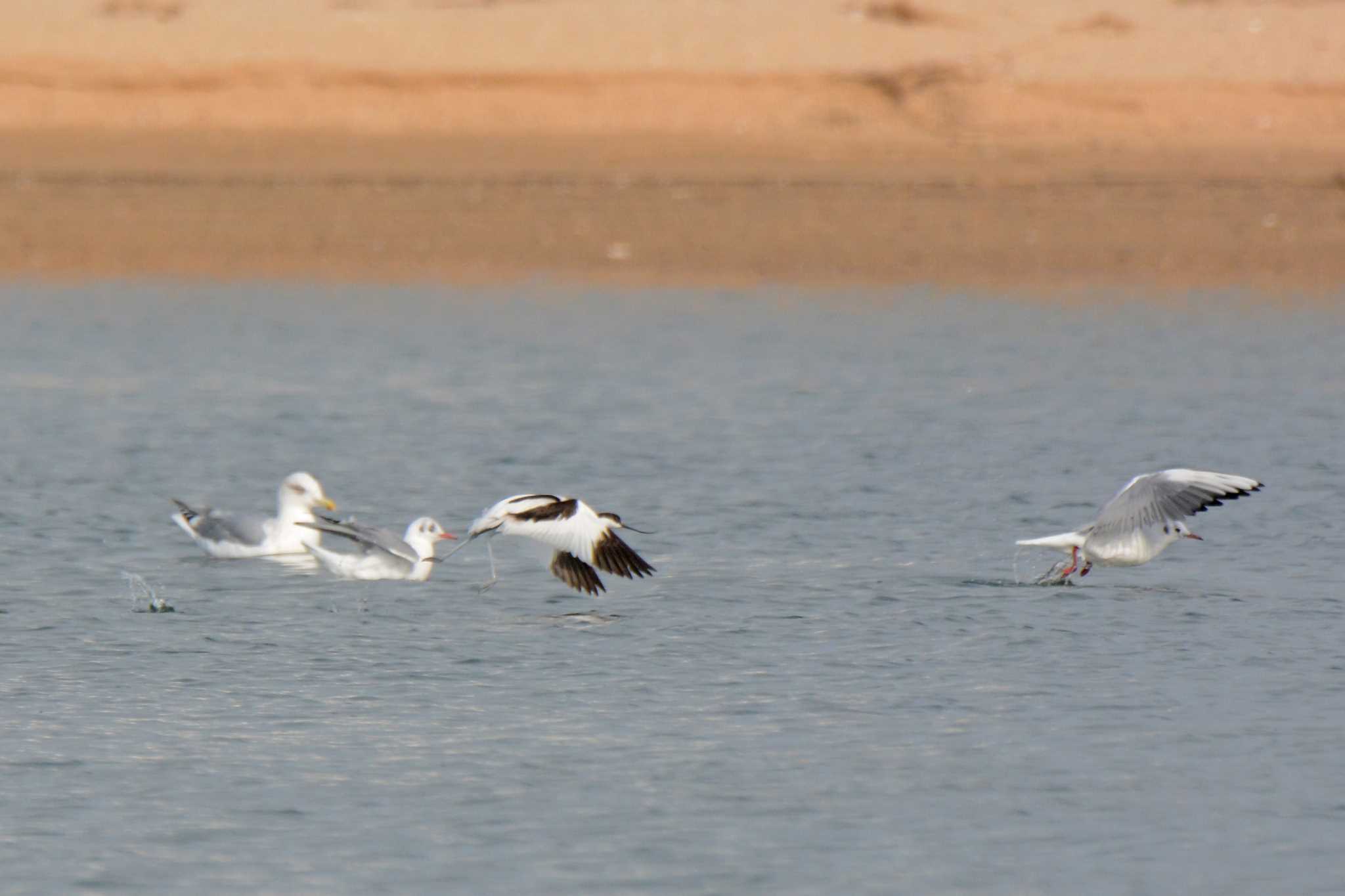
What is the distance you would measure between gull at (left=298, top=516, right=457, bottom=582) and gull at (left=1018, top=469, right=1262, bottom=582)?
2.84 metres

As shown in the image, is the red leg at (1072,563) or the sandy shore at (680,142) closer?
the red leg at (1072,563)

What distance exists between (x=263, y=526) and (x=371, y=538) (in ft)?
4.35

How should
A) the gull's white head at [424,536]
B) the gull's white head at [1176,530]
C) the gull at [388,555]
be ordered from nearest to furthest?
the gull's white head at [1176,530]
the gull at [388,555]
the gull's white head at [424,536]

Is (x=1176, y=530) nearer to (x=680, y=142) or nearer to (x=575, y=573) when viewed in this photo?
(x=575, y=573)

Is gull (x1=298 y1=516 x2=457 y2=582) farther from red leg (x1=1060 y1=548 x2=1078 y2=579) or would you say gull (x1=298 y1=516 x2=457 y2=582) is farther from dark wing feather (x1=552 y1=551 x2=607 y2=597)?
red leg (x1=1060 y1=548 x2=1078 y2=579)

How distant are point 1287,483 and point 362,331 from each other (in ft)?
31.3

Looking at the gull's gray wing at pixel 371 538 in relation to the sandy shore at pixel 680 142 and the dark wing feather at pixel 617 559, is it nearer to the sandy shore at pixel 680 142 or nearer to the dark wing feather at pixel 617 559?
the dark wing feather at pixel 617 559

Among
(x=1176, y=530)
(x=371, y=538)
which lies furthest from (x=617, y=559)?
(x=1176, y=530)

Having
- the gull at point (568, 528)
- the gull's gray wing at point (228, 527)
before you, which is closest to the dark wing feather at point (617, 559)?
the gull at point (568, 528)

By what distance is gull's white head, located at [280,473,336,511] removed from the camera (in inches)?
448

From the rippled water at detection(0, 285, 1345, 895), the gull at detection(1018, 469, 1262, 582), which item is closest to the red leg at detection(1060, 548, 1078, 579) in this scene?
the gull at detection(1018, 469, 1262, 582)

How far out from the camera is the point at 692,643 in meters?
9.21

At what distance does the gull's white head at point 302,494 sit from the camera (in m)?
11.4

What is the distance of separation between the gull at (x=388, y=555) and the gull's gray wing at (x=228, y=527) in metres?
0.49
